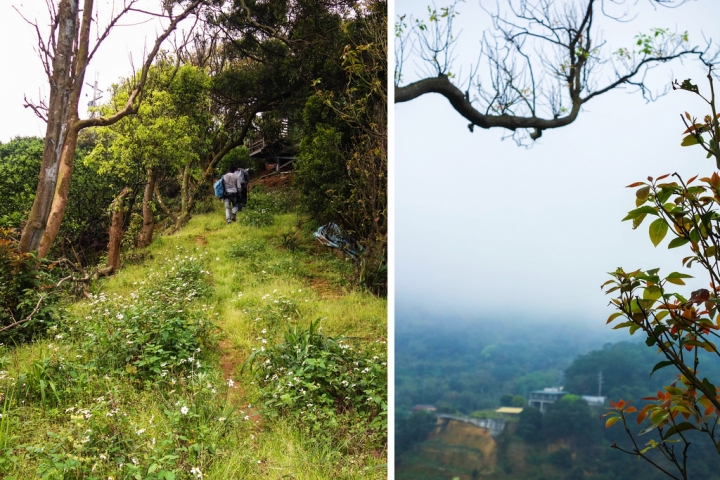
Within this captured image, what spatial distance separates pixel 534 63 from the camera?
81.4 inches

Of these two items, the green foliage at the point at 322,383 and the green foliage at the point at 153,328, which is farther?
the green foliage at the point at 322,383

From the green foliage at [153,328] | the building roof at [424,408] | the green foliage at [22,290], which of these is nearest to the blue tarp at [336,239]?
the green foliage at [153,328]

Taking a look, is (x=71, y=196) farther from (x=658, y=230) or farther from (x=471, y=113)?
(x=658, y=230)

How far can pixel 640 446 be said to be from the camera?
1.86 metres

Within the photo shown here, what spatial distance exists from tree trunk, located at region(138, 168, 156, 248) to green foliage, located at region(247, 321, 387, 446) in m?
0.53

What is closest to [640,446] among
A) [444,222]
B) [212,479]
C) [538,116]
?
[444,222]

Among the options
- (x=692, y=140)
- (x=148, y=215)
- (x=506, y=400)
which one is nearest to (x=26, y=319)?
(x=148, y=215)

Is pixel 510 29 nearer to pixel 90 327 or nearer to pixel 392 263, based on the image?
pixel 392 263

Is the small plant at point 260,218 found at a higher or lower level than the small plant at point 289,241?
higher

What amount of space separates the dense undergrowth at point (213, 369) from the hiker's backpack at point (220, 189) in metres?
0.08

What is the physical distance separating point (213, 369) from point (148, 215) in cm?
57

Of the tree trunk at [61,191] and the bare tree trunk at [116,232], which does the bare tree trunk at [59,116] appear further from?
the bare tree trunk at [116,232]

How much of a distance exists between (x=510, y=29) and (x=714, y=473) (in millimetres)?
1625

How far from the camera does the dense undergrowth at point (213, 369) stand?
163cm
